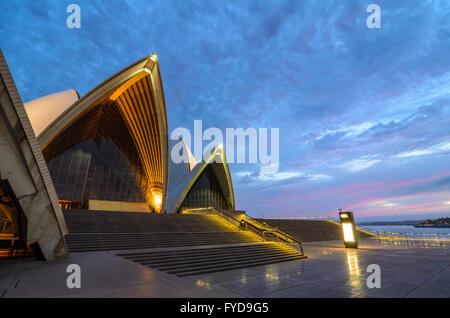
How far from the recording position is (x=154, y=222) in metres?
15.4

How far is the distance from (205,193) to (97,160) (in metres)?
17.4

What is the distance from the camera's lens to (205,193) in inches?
1495

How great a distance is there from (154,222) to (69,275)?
9.61 metres

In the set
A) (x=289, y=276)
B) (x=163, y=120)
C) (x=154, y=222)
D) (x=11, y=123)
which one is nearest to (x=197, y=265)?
(x=289, y=276)

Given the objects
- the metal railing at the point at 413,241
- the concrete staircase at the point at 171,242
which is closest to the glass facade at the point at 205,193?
the concrete staircase at the point at 171,242

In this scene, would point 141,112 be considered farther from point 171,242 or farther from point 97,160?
point 171,242

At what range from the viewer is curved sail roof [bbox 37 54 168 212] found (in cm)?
2053

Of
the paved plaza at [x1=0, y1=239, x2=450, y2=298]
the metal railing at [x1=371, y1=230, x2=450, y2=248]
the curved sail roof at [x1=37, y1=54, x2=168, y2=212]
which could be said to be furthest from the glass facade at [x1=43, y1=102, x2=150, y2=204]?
the metal railing at [x1=371, y1=230, x2=450, y2=248]

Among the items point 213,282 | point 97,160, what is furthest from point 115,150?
point 213,282

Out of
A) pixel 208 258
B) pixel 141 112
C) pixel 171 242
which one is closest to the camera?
pixel 208 258

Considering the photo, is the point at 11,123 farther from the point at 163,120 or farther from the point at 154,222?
the point at 163,120

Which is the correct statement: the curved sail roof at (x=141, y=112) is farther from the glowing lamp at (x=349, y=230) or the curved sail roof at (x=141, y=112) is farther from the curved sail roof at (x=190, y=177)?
the glowing lamp at (x=349, y=230)

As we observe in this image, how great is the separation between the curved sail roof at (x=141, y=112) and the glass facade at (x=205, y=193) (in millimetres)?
5882

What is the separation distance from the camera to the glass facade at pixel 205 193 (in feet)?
122
